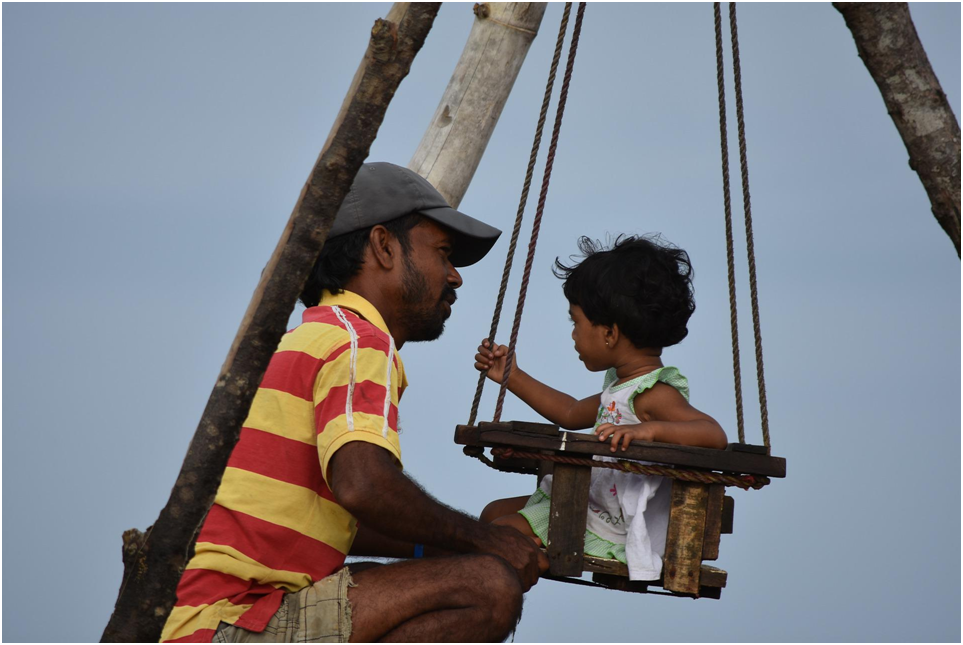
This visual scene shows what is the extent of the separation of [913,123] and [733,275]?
0.92m

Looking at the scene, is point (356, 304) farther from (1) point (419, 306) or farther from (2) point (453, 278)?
(2) point (453, 278)

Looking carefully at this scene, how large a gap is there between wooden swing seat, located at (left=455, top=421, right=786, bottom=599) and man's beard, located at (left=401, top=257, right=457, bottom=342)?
356 millimetres

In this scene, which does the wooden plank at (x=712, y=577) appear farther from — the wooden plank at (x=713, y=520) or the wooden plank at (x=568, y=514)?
the wooden plank at (x=568, y=514)

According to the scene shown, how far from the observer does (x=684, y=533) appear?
3084 mm

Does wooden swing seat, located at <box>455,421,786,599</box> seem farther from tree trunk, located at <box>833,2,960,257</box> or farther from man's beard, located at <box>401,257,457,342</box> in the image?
tree trunk, located at <box>833,2,960,257</box>

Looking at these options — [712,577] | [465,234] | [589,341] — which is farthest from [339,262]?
[712,577]

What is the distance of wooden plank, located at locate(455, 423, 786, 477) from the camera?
2.93 metres

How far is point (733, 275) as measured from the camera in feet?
11.5

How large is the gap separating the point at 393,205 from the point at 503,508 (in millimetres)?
1121

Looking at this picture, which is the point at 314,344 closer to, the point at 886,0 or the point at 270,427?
the point at 270,427

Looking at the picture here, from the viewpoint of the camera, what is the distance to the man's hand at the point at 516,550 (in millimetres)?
2887

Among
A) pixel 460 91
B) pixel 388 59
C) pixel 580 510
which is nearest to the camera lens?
pixel 388 59

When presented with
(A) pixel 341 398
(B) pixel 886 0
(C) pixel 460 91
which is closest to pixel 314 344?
(A) pixel 341 398

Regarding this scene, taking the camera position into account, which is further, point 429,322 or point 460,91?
point 460,91
